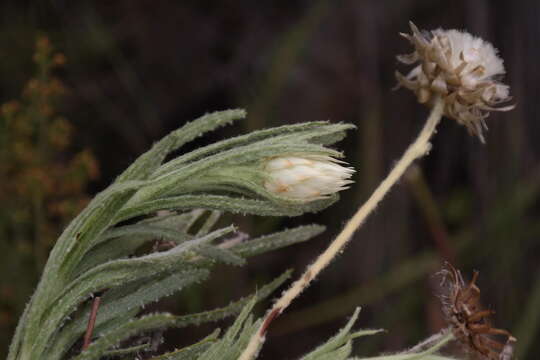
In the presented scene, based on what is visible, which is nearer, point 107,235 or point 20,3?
point 107,235

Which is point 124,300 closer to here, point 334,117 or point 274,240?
point 274,240

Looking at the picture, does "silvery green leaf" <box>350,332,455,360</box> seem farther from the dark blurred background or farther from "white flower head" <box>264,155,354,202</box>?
the dark blurred background

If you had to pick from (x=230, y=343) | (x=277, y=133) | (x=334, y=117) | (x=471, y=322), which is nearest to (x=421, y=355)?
(x=471, y=322)

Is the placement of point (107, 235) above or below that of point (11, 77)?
below

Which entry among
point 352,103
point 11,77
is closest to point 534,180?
point 352,103

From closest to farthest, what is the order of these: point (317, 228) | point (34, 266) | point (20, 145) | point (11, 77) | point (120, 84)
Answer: point (317, 228), point (20, 145), point (34, 266), point (11, 77), point (120, 84)

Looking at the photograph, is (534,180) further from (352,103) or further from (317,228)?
(317,228)

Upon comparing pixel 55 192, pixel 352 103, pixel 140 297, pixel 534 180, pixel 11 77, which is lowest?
pixel 140 297
